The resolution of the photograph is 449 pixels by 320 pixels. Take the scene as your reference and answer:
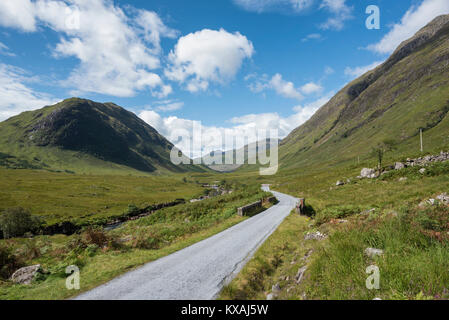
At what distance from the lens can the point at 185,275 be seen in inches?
332

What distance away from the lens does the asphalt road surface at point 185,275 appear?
22.7ft

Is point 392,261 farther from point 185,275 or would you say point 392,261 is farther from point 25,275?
point 25,275

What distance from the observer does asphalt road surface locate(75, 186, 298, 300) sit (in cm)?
691

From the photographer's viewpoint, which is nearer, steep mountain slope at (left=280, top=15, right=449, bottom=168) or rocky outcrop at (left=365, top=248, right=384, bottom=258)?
rocky outcrop at (left=365, top=248, right=384, bottom=258)

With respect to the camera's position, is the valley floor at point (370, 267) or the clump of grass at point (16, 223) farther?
the clump of grass at point (16, 223)

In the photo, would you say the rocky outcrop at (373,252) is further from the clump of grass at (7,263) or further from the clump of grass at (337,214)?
the clump of grass at (7,263)

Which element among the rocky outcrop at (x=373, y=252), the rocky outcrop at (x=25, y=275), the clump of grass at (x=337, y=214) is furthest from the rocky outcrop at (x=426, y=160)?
the rocky outcrop at (x=25, y=275)

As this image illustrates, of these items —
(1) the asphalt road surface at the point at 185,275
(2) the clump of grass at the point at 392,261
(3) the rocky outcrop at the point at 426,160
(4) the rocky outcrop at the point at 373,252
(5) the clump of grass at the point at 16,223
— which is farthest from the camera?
(5) the clump of grass at the point at 16,223

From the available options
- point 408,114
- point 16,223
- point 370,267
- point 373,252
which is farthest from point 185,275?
point 408,114

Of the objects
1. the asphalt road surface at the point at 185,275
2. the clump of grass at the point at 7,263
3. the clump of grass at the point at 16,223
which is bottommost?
the clump of grass at the point at 16,223

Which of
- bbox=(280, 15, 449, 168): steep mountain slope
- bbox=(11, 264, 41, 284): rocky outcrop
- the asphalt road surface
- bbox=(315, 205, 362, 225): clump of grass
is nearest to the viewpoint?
the asphalt road surface

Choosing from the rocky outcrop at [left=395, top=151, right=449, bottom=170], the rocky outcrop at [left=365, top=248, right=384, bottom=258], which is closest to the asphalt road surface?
the rocky outcrop at [left=365, top=248, right=384, bottom=258]

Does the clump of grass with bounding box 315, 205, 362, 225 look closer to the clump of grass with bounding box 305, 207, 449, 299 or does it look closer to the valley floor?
the valley floor
